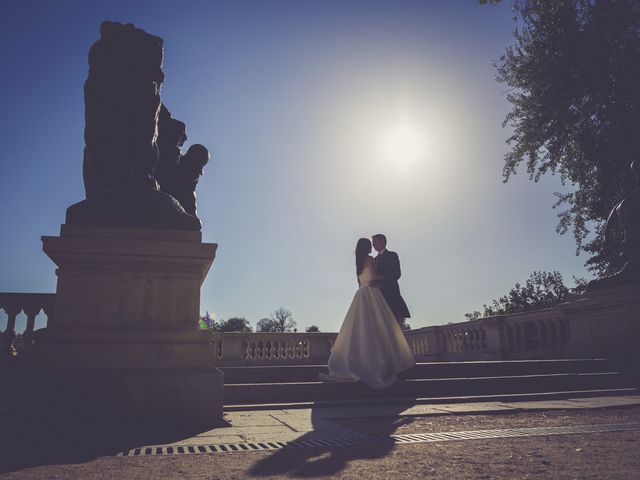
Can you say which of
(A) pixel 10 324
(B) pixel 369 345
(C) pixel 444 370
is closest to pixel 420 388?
(B) pixel 369 345

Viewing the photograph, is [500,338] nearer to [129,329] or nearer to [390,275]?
[390,275]

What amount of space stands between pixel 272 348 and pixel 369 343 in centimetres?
763

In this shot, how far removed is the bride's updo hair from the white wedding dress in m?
0.19

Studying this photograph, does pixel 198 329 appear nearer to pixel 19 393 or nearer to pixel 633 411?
pixel 19 393

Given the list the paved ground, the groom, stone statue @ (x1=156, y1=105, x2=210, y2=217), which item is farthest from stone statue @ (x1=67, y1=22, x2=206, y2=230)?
the groom

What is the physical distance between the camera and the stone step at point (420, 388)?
17.9ft

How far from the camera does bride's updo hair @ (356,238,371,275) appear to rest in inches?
264

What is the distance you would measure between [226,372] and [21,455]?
12.2ft

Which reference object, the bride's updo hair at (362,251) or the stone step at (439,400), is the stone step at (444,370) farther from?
the bride's updo hair at (362,251)

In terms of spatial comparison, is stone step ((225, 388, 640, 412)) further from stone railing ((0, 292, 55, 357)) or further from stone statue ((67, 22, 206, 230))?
stone railing ((0, 292, 55, 357))

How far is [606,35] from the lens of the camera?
48.2 ft

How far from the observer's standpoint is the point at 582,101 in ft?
50.7

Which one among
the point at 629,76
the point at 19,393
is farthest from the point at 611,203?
the point at 19,393

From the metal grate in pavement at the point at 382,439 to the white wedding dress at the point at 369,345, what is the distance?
2623 mm
